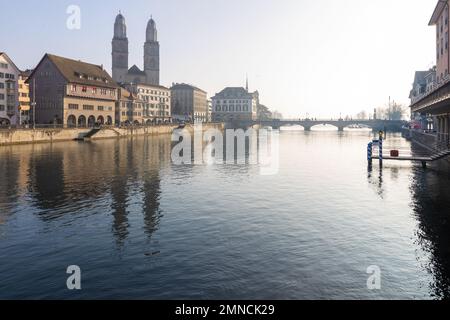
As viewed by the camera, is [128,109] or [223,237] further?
[128,109]

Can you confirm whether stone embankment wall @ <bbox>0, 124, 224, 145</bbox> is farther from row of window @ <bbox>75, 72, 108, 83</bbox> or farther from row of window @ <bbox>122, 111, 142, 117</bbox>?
row of window @ <bbox>122, 111, 142, 117</bbox>

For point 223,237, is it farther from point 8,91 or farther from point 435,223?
point 8,91

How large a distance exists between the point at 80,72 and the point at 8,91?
18.9 m

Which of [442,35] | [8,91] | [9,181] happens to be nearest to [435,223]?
[9,181]

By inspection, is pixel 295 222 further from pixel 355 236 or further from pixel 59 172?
pixel 59 172

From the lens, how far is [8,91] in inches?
4493

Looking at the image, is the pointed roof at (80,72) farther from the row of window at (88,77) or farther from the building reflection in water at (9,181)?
the building reflection in water at (9,181)

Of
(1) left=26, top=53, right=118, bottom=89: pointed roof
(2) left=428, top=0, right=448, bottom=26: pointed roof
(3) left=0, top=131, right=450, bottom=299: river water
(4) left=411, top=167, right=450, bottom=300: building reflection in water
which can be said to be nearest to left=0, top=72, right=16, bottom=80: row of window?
(1) left=26, top=53, right=118, bottom=89: pointed roof

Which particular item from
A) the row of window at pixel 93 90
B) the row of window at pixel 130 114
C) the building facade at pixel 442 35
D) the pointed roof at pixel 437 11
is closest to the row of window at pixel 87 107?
the row of window at pixel 93 90

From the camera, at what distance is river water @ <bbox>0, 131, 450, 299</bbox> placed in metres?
16.5

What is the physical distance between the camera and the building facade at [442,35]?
77.2 m

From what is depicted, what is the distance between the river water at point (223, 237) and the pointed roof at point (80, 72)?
7688cm
